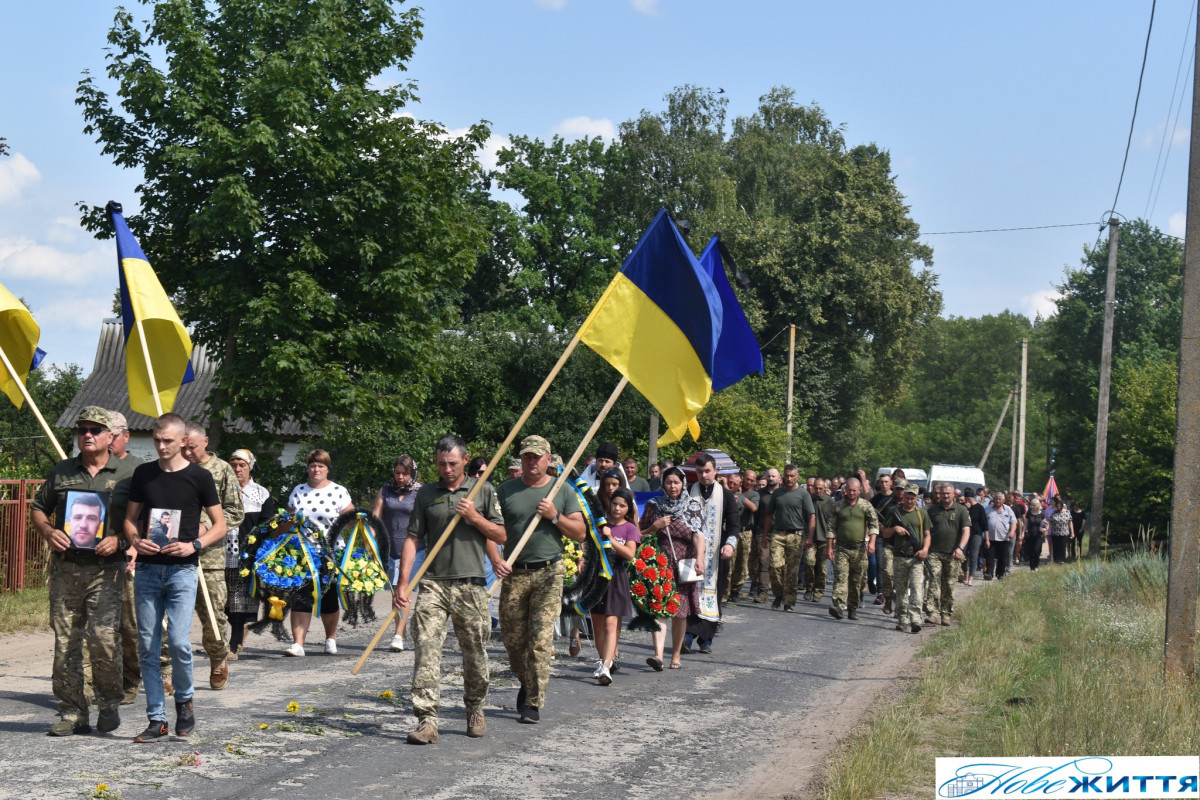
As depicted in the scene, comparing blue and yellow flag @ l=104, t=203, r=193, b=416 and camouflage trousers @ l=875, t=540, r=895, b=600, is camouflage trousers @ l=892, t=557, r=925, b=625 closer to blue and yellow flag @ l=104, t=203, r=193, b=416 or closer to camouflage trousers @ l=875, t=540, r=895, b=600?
camouflage trousers @ l=875, t=540, r=895, b=600

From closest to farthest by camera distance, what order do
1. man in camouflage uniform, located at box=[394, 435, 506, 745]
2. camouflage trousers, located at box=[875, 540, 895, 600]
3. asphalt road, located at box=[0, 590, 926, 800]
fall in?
1. asphalt road, located at box=[0, 590, 926, 800]
2. man in camouflage uniform, located at box=[394, 435, 506, 745]
3. camouflage trousers, located at box=[875, 540, 895, 600]

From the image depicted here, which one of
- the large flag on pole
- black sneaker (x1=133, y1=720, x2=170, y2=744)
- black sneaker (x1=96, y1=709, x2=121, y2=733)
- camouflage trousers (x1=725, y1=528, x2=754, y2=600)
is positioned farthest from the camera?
camouflage trousers (x1=725, y1=528, x2=754, y2=600)

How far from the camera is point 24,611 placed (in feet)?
47.9

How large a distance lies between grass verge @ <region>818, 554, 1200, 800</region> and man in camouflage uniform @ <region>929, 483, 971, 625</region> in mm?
531

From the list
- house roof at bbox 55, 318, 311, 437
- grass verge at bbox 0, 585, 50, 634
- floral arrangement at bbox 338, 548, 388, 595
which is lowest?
grass verge at bbox 0, 585, 50, 634

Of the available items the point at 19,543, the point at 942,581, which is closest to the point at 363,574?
the point at 19,543

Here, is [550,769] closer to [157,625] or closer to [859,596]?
[157,625]

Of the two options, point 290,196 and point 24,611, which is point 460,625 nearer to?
point 24,611

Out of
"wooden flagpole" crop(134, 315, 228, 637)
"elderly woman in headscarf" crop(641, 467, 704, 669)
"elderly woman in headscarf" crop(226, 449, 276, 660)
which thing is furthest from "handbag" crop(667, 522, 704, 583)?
"wooden flagpole" crop(134, 315, 228, 637)

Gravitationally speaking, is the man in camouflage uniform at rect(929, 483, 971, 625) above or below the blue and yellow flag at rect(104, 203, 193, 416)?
below

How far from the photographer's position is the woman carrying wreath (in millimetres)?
12117

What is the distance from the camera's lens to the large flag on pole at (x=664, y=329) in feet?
34.1

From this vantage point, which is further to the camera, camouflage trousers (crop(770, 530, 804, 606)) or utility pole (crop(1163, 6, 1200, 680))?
camouflage trousers (crop(770, 530, 804, 606))

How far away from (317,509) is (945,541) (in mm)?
9011
